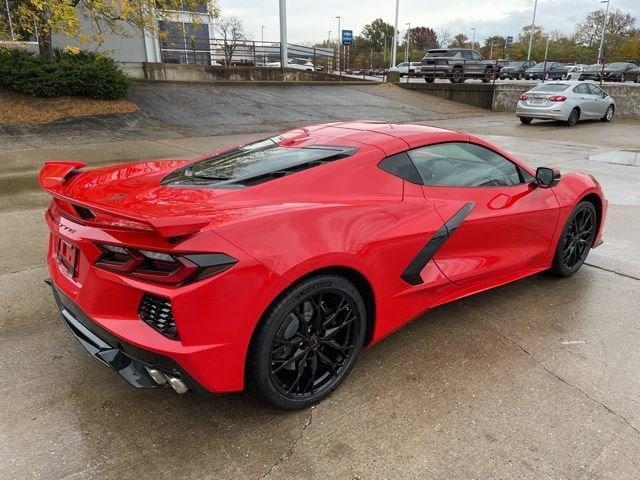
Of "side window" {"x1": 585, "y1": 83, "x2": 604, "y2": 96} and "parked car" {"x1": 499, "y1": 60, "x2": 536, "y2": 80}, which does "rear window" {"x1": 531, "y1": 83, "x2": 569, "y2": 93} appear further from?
"parked car" {"x1": 499, "y1": 60, "x2": 536, "y2": 80}

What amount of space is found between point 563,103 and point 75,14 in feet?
48.5

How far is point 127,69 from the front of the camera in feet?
66.5

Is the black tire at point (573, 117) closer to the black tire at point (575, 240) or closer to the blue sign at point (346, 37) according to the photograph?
the black tire at point (575, 240)

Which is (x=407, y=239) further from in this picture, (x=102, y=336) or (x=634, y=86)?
(x=634, y=86)

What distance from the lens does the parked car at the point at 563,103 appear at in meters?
16.8

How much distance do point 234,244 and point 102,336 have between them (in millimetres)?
778

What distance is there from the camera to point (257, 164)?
9.62 feet

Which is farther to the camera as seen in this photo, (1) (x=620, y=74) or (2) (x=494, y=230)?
(1) (x=620, y=74)

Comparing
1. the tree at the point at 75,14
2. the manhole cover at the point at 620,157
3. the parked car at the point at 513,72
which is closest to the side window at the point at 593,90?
the manhole cover at the point at 620,157

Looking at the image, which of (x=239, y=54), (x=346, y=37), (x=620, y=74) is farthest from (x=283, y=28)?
(x=620, y=74)

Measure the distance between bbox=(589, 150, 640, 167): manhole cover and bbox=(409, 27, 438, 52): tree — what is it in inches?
4002

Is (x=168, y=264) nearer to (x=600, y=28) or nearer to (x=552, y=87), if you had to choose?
(x=552, y=87)

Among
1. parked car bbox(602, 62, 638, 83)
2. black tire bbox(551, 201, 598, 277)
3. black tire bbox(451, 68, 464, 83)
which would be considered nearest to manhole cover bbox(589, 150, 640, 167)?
black tire bbox(551, 201, 598, 277)

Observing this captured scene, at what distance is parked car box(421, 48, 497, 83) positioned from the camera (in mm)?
26594
